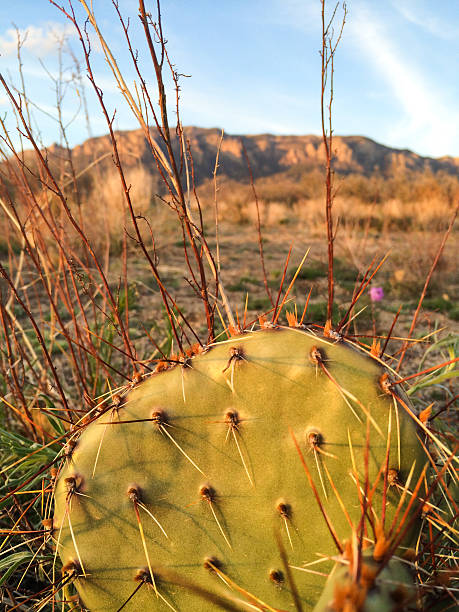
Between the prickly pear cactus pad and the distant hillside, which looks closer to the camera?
the prickly pear cactus pad

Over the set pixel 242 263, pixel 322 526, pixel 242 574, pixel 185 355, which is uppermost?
pixel 185 355

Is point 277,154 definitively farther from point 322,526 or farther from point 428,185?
point 322,526

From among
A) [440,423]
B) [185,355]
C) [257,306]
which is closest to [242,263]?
[257,306]

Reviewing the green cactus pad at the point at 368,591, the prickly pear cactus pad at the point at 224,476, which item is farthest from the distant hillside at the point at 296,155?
the green cactus pad at the point at 368,591

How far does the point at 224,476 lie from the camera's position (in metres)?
0.79

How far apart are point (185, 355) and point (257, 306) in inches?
131

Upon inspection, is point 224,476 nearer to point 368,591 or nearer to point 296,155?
point 368,591

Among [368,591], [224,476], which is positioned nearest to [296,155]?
[224,476]

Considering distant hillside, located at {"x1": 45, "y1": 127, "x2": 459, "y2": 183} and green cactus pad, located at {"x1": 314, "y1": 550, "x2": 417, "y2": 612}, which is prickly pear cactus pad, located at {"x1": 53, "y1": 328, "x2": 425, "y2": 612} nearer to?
green cactus pad, located at {"x1": 314, "y1": 550, "x2": 417, "y2": 612}

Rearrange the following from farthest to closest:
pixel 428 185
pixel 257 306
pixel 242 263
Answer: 1. pixel 428 185
2. pixel 242 263
3. pixel 257 306

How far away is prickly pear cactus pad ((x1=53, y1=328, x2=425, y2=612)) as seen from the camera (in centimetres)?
74

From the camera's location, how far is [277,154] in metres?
51.3

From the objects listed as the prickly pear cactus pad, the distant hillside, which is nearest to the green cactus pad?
the prickly pear cactus pad

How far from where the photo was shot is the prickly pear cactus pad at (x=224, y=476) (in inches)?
29.0
